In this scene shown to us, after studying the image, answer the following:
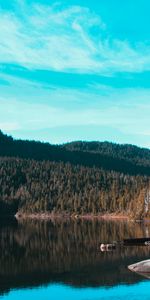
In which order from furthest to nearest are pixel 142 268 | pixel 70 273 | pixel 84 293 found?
1. pixel 70 273
2. pixel 142 268
3. pixel 84 293

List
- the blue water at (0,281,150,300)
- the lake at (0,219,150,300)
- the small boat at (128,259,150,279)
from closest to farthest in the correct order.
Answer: the blue water at (0,281,150,300) → the lake at (0,219,150,300) → the small boat at (128,259,150,279)

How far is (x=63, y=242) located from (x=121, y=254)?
3311cm

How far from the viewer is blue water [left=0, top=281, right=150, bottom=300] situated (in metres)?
62.2

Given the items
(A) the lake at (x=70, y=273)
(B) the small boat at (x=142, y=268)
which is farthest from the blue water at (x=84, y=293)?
(B) the small boat at (x=142, y=268)

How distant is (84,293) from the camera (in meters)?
65.6

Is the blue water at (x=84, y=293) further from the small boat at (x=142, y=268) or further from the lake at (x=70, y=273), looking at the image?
the small boat at (x=142, y=268)

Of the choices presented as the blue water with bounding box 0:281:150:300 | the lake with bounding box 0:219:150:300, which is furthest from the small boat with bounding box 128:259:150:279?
the blue water with bounding box 0:281:150:300

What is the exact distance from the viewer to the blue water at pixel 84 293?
62156 millimetres

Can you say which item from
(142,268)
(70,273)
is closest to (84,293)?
(70,273)

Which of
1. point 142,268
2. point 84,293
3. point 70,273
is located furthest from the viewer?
point 70,273

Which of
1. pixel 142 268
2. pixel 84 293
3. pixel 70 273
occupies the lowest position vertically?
pixel 84 293

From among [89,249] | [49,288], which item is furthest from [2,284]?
[89,249]

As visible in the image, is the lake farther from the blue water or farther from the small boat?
the small boat

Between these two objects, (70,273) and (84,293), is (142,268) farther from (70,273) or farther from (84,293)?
(84,293)
